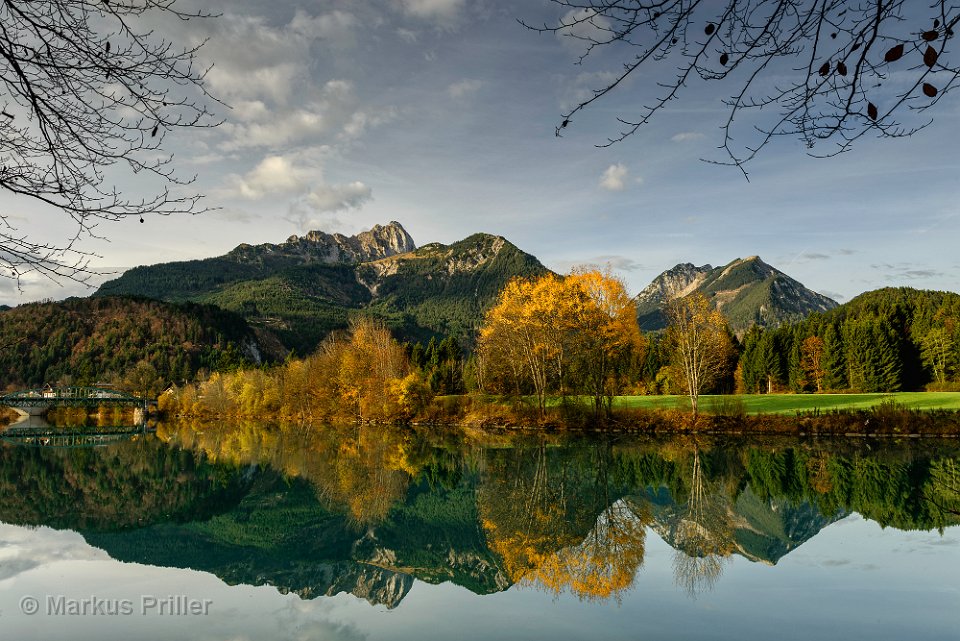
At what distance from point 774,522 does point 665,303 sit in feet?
72.2

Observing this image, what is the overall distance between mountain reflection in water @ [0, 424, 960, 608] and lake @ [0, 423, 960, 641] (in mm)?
88

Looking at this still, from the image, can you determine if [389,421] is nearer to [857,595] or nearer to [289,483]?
[289,483]

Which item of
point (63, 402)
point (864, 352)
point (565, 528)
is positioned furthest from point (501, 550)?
point (63, 402)

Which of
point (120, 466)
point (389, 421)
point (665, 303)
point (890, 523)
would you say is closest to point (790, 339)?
point (665, 303)

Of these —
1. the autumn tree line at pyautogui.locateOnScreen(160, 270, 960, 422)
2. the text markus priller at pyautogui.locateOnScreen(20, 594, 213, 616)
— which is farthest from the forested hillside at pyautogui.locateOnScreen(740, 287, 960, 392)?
the text markus priller at pyautogui.locateOnScreen(20, 594, 213, 616)

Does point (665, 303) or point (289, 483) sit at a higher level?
point (665, 303)

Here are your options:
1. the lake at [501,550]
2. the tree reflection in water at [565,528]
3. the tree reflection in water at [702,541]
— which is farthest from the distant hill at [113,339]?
the tree reflection in water at [702,541]

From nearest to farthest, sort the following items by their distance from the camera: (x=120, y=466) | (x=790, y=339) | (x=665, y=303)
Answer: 1. (x=120, y=466)
2. (x=665, y=303)
3. (x=790, y=339)

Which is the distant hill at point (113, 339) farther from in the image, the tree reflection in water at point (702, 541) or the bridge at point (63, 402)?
the tree reflection in water at point (702, 541)

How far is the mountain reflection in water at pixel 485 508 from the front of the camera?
10.7 m

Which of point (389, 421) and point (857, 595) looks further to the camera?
point (389, 421)

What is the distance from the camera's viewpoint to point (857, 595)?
865cm

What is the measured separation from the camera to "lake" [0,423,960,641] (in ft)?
26.3

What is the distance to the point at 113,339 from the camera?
144750 mm
